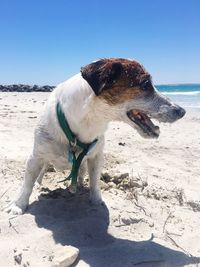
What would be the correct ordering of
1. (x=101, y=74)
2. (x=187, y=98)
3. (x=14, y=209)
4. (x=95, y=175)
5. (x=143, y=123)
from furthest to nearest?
(x=187, y=98)
(x=95, y=175)
(x=14, y=209)
(x=143, y=123)
(x=101, y=74)

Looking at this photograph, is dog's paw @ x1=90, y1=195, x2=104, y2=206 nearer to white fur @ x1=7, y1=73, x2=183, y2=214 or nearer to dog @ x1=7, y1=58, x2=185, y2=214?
white fur @ x1=7, y1=73, x2=183, y2=214

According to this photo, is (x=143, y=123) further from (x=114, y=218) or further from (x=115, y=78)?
(x=114, y=218)

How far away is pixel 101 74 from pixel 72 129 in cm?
59

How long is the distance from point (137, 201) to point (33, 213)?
3.57 ft

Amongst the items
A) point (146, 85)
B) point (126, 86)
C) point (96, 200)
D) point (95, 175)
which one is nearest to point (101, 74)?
point (126, 86)

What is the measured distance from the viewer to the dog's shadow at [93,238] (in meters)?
3.19

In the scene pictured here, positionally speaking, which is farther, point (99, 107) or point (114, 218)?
point (114, 218)

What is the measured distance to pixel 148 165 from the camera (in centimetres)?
594

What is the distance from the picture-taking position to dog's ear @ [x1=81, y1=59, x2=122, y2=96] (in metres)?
3.10

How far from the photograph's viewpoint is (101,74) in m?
3.11

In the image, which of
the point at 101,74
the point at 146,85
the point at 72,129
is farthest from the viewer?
the point at 72,129

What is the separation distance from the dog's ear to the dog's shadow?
1.17m

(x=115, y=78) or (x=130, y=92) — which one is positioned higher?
(x=115, y=78)

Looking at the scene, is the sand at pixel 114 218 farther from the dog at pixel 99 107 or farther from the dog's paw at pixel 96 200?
the dog at pixel 99 107
